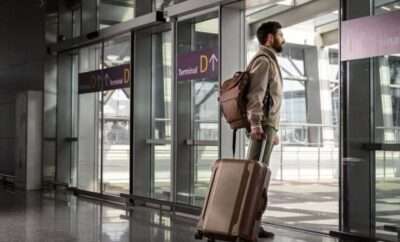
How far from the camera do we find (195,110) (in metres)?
7.16

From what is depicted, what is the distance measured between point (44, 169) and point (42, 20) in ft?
8.99

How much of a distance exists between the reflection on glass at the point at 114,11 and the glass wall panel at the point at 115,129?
0.35 m

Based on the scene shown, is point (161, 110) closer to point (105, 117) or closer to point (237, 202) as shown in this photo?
point (105, 117)

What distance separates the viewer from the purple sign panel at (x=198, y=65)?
6629 millimetres

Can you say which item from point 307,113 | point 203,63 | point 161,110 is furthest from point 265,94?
point 307,113

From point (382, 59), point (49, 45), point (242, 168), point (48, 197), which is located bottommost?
point (48, 197)

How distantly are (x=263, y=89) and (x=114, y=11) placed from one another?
5.16 meters

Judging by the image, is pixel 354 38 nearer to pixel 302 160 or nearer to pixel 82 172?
pixel 82 172

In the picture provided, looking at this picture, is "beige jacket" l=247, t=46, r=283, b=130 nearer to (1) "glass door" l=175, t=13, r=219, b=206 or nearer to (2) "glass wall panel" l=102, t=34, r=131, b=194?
(1) "glass door" l=175, t=13, r=219, b=206

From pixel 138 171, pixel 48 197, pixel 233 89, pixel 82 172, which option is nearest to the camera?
pixel 233 89

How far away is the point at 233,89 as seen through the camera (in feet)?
14.2

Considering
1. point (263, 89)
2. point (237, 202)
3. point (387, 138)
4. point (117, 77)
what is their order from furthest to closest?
point (117, 77) < point (387, 138) < point (263, 89) < point (237, 202)

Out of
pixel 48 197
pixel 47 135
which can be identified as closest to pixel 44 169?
pixel 47 135

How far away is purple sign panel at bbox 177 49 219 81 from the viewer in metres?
6.63
